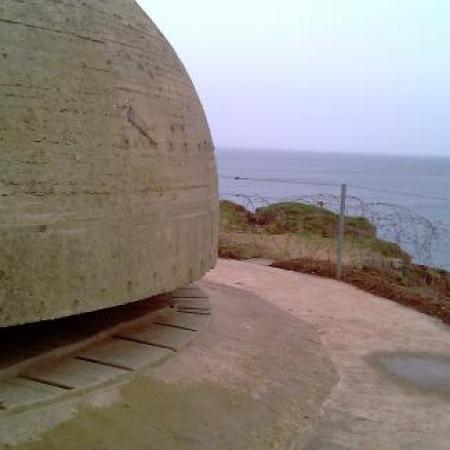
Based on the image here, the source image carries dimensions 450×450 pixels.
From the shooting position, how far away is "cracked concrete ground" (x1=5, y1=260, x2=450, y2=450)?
471 cm

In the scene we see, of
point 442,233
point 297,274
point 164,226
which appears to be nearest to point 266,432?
point 164,226

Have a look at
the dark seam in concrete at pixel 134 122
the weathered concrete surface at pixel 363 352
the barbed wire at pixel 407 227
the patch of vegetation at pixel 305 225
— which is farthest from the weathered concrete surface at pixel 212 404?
the patch of vegetation at pixel 305 225

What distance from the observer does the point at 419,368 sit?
742 centimetres

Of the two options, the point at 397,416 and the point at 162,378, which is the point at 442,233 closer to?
the point at 397,416

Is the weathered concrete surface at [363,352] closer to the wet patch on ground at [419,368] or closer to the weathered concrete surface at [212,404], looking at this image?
the wet patch on ground at [419,368]

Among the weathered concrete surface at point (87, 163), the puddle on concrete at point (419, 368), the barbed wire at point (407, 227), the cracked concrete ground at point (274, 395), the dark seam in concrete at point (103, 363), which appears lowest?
the puddle on concrete at point (419, 368)

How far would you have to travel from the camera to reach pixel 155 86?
18.5ft

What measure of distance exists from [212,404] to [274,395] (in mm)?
739

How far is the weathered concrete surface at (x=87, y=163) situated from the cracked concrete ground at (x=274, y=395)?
79cm

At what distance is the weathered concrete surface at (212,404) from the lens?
4.43 meters

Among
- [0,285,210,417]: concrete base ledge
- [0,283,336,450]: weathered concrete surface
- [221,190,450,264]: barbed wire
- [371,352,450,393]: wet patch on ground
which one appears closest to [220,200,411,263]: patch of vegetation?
[221,190,450,264]: barbed wire

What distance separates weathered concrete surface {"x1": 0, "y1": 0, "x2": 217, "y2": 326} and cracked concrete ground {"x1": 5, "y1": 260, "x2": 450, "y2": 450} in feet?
2.58

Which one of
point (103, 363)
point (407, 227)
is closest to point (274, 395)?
point (103, 363)

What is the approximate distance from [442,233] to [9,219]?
9642mm
